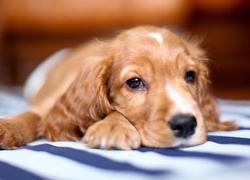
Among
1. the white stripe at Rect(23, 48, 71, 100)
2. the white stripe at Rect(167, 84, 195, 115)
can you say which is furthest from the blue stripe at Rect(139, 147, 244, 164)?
the white stripe at Rect(23, 48, 71, 100)

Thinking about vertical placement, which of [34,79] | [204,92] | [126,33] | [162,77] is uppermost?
[126,33]

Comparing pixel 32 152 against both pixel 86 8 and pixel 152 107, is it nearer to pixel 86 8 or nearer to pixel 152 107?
pixel 152 107

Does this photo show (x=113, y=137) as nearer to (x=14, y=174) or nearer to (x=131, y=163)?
(x=131, y=163)

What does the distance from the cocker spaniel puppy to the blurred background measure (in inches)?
147

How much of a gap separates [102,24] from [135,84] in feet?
17.0

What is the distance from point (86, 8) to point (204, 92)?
504 cm

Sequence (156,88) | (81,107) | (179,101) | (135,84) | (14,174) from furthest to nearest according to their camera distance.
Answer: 1. (81,107)
2. (135,84)
3. (156,88)
4. (179,101)
5. (14,174)

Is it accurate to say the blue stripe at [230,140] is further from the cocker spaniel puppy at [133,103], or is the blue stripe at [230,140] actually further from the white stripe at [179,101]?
the white stripe at [179,101]

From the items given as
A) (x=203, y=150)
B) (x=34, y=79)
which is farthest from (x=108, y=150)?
(x=34, y=79)

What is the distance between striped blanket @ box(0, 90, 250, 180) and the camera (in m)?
1.28

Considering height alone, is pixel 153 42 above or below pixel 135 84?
above

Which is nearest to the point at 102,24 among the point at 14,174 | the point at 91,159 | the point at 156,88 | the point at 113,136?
the point at 156,88

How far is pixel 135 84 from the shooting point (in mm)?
1996

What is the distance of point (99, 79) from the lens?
216 centimetres
